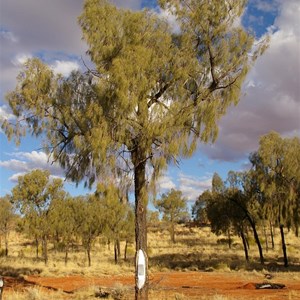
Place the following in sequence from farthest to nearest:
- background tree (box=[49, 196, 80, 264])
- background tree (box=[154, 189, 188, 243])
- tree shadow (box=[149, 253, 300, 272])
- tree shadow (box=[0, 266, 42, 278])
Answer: background tree (box=[154, 189, 188, 243]), background tree (box=[49, 196, 80, 264]), tree shadow (box=[149, 253, 300, 272]), tree shadow (box=[0, 266, 42, 278])

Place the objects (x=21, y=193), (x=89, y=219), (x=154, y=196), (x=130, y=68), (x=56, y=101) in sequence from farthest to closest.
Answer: (x=89, y=219) < (x=21, y=193) < (x=56, y=101) < (x=154, y=196) < (x=130, y=68)

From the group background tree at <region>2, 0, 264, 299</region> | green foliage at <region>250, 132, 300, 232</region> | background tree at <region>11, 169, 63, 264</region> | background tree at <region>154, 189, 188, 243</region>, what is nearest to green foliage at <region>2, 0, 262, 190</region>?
background tree at <region>2, 0, 264, 299</region>

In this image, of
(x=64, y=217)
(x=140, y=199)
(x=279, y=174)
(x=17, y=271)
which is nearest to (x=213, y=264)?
(x=279, y=174)

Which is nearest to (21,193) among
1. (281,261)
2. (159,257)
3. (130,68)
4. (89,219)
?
(89,219)

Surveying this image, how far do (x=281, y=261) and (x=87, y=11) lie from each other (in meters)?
35.4

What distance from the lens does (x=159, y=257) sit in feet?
152

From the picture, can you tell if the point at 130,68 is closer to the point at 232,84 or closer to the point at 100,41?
the point at 100,41

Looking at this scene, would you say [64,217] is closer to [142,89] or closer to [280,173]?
[280,173]

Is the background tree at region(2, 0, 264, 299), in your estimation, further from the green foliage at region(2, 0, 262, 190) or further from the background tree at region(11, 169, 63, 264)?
the background tree at region(11, 169, 63, 264)

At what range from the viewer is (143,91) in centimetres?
1118

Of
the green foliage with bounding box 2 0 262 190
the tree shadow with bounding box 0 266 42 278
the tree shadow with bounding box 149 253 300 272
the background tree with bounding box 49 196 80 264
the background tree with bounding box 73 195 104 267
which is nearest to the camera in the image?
the green foliage with bounding box 2 0 262 190

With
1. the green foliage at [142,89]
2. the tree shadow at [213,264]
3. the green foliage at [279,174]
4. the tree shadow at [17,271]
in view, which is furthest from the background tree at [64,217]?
the green foliage at [142,89]

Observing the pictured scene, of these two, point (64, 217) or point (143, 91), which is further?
point (64, 217)

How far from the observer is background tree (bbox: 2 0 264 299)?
11078 millimetres
